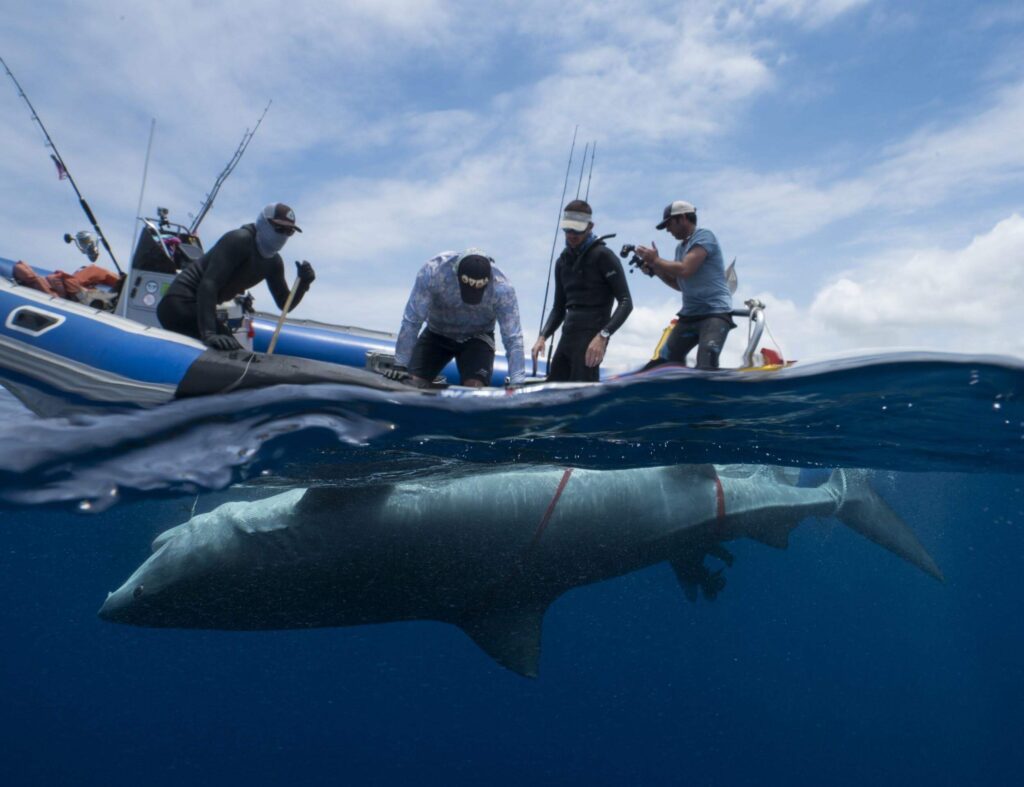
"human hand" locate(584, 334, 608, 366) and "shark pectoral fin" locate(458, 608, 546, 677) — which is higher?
"human hand" locate(584, 334, 608, 366)

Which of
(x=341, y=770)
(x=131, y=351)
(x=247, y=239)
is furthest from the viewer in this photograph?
(x=341, y=770)

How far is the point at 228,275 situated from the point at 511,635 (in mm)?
4592

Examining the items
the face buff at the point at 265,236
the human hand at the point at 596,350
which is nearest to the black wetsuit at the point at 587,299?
the human hand at the point at 596,350

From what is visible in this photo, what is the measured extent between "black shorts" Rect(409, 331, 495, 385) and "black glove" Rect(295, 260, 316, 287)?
3.68ft

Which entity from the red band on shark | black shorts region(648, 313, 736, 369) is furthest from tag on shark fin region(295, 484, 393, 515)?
black shorts region(648, 313, 736, 369)

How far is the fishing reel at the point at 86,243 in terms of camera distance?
34.1 ft

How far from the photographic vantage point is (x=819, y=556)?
23.9 metres

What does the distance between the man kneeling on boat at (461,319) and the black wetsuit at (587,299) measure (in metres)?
0.59

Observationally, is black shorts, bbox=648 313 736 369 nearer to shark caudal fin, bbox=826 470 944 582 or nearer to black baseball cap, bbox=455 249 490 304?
black baseball cap, bbox=455 249 490 304

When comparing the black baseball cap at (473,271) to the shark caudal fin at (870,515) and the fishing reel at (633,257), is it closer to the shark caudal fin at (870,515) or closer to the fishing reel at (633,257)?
the fishing reel at (633,257)

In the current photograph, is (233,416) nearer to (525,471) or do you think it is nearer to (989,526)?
(525,471)

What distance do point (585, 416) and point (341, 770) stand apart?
145ft

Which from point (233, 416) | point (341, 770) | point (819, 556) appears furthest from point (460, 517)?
point (341, 770)

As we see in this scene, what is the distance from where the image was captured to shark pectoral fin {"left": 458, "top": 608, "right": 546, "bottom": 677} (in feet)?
23.0
